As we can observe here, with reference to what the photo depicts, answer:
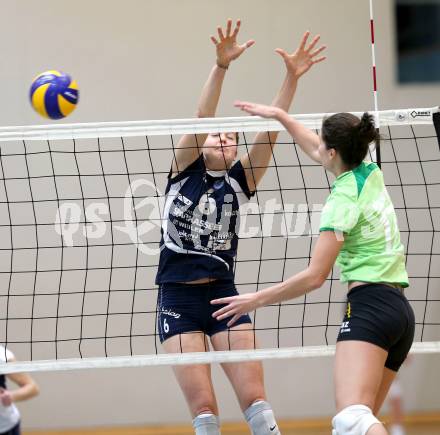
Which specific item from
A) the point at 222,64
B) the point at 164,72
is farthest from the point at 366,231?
the point at 164,72

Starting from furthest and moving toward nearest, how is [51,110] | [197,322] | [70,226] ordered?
1. [70,226]
2. [51,110]
3. [197,322]

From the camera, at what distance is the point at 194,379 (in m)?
4.03

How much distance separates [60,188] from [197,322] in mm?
3188

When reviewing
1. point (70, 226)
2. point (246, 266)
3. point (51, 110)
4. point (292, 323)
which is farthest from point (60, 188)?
point (51, 110)

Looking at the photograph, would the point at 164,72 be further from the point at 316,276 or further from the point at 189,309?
the point at 316,276

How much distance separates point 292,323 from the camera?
23.7 ft

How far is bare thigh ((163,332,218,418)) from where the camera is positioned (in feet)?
13.1

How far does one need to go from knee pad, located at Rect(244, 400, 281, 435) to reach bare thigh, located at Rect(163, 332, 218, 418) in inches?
6.4

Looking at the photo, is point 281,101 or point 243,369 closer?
point 243,369

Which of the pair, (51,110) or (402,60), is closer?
(51,110)

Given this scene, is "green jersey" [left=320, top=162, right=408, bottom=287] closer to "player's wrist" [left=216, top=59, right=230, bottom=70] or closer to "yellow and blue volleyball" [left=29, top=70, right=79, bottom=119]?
"player's wrist" [left=216, top=59, right=230, bottom=70]

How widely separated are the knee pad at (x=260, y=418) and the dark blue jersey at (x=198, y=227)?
2.04 ft

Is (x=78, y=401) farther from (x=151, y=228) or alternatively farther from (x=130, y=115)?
(x=130, y=115)

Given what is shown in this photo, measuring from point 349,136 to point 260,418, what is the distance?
54.9 inches
